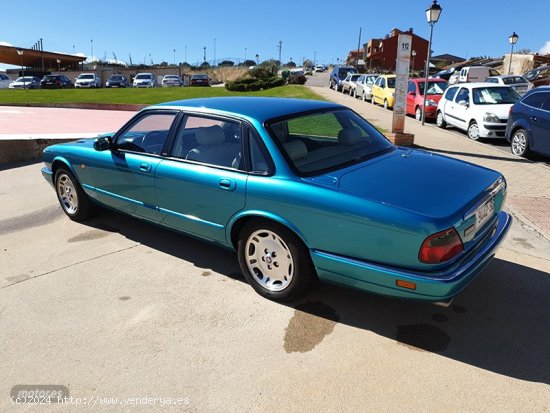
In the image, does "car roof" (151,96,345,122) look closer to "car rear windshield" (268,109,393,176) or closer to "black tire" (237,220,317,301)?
"car rear windshield" (268,109,393,176)

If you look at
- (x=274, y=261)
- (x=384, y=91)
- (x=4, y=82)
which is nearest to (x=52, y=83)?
(x=4, y=82)

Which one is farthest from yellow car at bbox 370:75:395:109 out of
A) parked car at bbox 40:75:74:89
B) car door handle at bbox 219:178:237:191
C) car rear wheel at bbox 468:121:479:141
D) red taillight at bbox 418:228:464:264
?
parked car at bbox 40:75:74:89

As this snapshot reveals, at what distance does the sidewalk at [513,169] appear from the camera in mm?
5764

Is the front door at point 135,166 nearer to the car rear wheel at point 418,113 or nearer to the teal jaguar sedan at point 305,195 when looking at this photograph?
the teal jaguar sedan at point 305,195

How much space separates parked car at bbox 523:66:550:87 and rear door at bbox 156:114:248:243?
24.3 metres

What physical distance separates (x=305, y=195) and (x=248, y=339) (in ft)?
3.54

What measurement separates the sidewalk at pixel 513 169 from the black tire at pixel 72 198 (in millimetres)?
5180

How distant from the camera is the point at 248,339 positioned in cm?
320

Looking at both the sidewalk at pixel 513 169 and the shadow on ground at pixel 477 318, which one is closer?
the shadow on ground at pixel 477 318

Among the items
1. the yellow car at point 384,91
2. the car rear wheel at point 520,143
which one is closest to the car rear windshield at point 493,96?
the car rear wheel at point 520,143

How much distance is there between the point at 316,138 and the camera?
4.02m

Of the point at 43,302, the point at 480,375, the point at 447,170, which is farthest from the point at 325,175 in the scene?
the point at 43,302

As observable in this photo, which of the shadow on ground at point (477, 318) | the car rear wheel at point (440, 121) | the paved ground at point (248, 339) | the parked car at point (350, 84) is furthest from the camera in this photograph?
the parked car at point (350, 84)

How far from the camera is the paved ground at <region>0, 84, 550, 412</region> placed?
8.71 feet
